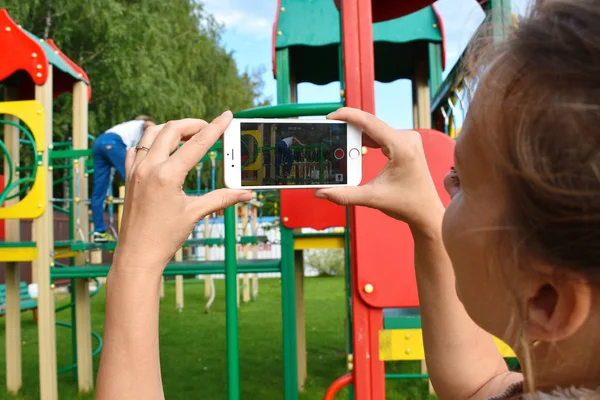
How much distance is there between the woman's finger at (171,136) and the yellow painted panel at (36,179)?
2.60m

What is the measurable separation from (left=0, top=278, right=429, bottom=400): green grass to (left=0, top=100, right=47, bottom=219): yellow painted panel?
1.08 m

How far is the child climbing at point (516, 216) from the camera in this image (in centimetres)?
37

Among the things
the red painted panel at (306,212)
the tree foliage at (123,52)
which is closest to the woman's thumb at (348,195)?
the red painted panel at (306,212)

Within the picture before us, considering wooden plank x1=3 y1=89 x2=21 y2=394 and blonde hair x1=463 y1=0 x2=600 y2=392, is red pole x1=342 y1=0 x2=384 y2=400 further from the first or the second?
wooden plank x1=3 y1=89 x2=21 y2=394

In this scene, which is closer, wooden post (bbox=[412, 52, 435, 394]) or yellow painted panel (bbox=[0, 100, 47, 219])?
yellow painted panel (bbox=[0, 100, 47, 219])

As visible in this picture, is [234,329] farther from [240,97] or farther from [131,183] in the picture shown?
[240,97]

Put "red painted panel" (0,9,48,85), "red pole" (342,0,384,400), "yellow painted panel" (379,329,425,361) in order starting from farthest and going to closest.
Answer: "red painted panel" (0,9,48,85), "yellow painted panel" (379,329,425,361), "red pole" (342,0,384,400)

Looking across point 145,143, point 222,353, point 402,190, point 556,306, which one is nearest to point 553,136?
point 556,306

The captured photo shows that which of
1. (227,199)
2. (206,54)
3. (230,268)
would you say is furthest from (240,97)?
(227,199)

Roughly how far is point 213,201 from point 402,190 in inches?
9.5

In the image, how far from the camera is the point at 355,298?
1.38m

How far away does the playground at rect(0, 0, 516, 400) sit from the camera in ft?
4.41

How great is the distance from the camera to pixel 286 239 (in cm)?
292

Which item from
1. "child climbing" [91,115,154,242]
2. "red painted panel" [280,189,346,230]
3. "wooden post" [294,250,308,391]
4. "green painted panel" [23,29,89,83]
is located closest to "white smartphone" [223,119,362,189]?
"red painted panel" [280,189,346,230]
